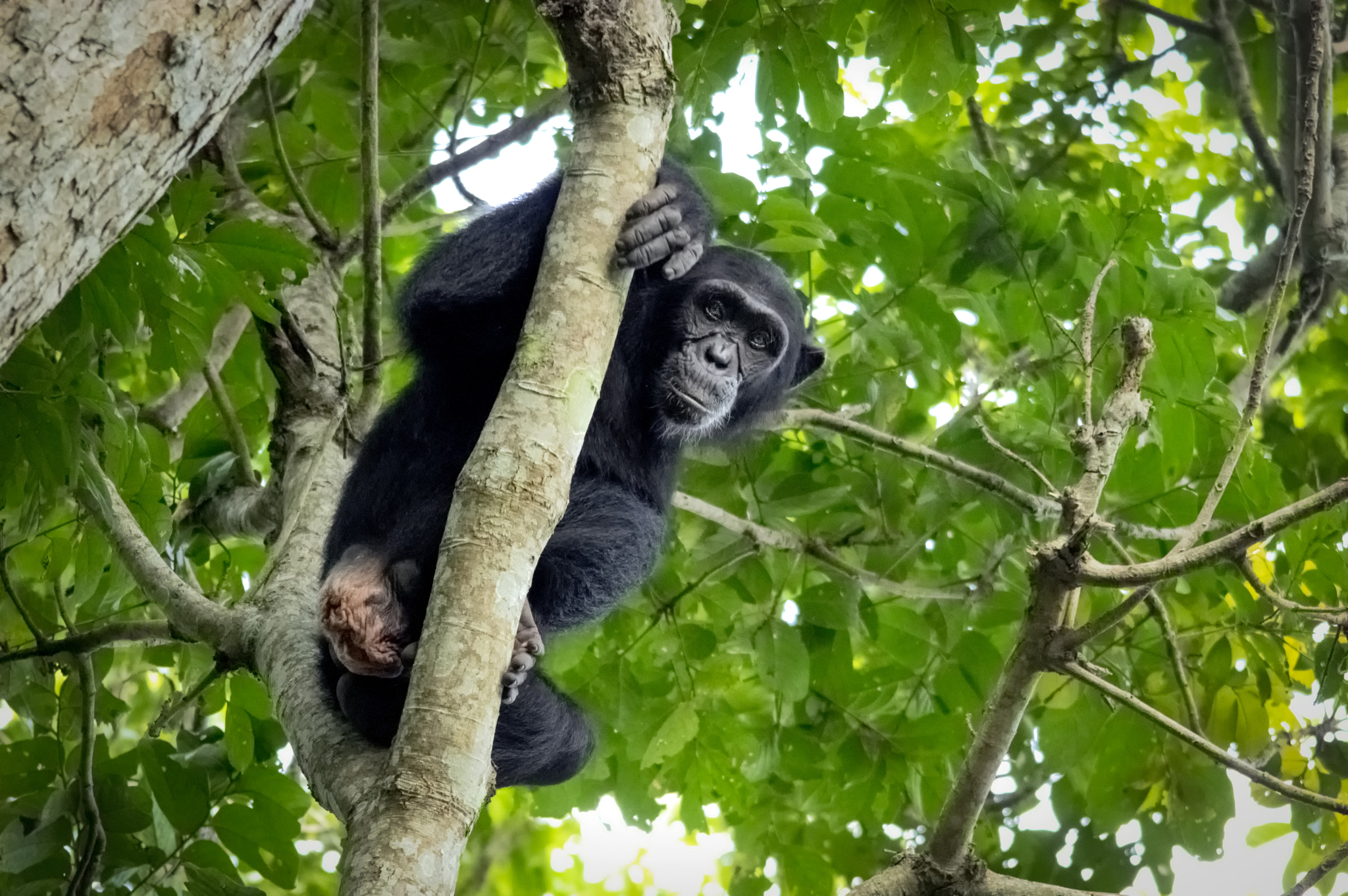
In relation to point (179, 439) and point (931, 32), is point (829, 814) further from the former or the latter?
point (179, 439)

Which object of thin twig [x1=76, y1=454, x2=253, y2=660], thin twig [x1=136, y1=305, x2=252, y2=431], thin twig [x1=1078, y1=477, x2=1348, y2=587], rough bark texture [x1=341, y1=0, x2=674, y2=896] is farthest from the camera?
thin twig [x1=136, y1=305, x2=252, y2=431]

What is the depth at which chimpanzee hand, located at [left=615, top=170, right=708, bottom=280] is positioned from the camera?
9.38ft

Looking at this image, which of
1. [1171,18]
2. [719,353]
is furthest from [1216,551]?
[1171,18]

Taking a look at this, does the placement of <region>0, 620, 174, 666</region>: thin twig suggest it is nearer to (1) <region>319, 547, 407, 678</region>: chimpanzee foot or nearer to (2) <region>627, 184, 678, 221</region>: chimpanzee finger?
(1) <region>319, 547, 407, 678</region>: chimpanzee foot

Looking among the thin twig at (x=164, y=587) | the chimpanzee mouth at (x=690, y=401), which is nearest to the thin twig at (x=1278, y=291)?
the chimpanzee mouth at (x=690, y=401)

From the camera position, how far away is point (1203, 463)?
14.3ft

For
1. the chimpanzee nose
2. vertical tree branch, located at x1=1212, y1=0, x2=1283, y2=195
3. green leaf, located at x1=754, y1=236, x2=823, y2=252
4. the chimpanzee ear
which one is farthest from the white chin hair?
vertical tree branch, located at x1=1212, y1=0, x2=1283, y2=195

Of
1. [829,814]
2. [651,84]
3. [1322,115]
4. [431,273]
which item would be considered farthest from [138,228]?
[1322,115]

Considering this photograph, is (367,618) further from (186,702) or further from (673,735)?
(673,735)

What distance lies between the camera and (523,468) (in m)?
2.38

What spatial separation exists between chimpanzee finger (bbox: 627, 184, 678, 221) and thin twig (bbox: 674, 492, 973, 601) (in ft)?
5.80

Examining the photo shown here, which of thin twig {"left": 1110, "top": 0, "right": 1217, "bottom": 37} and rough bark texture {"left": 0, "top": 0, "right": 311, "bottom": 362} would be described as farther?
thin twig {"left": 1110, "top": 0, "right": 1217, "bottom": 37}

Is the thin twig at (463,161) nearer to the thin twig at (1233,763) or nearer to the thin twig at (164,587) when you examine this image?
the thin twig at (164,587)

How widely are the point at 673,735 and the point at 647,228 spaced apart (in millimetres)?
2319
